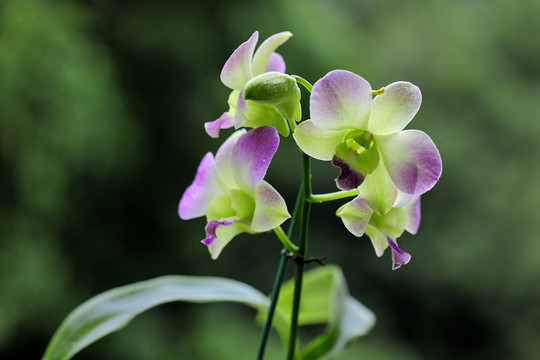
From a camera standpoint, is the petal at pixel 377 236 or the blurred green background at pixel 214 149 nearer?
the petal at pixel 377 236

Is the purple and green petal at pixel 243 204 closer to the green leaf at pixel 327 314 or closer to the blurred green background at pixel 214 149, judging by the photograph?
the green leaf at pixel 327 314

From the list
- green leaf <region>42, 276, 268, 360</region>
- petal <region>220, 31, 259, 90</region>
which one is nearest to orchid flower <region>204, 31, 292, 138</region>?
petal <region>220, 31, 259, 90</region>

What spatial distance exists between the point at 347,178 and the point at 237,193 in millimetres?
70

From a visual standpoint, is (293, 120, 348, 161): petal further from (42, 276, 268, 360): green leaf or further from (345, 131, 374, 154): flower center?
(42, 276, 268, 360): green leaf

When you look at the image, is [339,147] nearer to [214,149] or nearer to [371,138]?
[371,138]

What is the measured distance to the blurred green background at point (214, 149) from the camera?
1.23 metres

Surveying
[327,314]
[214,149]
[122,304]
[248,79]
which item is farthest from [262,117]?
[214,149]

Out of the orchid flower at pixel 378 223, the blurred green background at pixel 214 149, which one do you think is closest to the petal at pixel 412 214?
the orchid flower at pixel 378 223

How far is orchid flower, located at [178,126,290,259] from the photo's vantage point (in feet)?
0.92

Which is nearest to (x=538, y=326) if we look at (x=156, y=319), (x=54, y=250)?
(x=156, y=319)

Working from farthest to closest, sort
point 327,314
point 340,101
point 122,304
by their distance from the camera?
point 327,314 → point 122,304 → point 340,101

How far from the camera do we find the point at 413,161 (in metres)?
0.27

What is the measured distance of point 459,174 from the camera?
2344 mm

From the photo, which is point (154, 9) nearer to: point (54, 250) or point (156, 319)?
point (54, 250)
